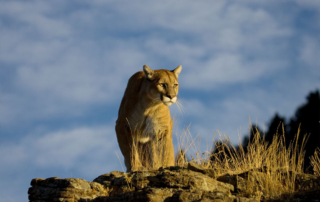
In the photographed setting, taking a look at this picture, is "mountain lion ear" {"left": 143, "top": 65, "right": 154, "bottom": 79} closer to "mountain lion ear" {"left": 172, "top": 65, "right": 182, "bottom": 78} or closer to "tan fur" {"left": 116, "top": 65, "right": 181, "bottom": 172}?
"tan fur" {"left": 116, "top": 65, "right": 181, "bottom": 172}

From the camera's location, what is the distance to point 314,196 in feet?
21.9

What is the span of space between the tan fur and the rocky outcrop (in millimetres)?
2534

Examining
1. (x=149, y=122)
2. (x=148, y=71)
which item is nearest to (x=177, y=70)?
(x=148, y=71)

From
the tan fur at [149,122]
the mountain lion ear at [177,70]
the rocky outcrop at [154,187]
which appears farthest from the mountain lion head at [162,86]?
the rocky outcrop at [154,187]

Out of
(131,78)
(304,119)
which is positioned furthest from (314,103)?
(131,78)

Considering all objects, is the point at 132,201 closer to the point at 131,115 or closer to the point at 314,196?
the point at 314,196

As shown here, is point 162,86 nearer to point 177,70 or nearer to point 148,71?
point 148,71

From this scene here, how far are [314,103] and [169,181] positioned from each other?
90.8 ft

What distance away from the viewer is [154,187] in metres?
6.39

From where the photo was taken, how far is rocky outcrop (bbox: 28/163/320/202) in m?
6.14

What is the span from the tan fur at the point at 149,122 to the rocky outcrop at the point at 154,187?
2.53 meters

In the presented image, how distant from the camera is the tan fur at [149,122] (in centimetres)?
994

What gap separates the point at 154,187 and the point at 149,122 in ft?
12.5

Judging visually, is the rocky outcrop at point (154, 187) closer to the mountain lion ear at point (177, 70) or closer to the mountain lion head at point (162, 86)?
the mountain lion head at point (162, 86)
